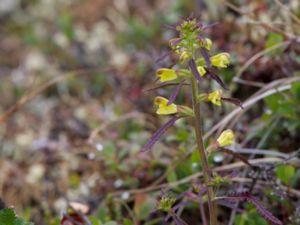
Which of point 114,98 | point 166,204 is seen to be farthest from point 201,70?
point 114,98

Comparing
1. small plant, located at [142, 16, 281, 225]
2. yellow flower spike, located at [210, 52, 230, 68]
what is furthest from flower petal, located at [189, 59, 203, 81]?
yellow flower spike, located at [210, 52, 230, 68]

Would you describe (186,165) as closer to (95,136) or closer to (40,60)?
(95,136)

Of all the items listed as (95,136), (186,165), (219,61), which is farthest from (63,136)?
(219,61)

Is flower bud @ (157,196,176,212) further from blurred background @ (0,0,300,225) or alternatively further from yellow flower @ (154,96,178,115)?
blurred background @ (0,0,300,225)

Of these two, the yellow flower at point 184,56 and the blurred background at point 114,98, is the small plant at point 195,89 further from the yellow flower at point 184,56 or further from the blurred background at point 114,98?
the blurred background at point 114,98

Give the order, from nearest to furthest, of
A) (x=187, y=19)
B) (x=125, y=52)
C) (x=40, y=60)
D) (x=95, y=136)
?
(x=187, y=19) < (x=95, y=136) < (x=125, y=52) < (x=40, y=60)

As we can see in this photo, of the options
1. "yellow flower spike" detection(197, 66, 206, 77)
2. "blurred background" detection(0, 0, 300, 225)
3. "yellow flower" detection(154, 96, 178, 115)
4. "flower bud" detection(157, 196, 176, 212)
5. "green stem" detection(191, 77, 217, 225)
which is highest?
"blurred background" detection(0, 0, 300, 225)

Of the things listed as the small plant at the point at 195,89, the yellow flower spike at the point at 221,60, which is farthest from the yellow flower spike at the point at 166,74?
the yellow flower spike at the point at 221,60

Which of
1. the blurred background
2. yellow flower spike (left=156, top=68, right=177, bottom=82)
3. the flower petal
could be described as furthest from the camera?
the blurred background
